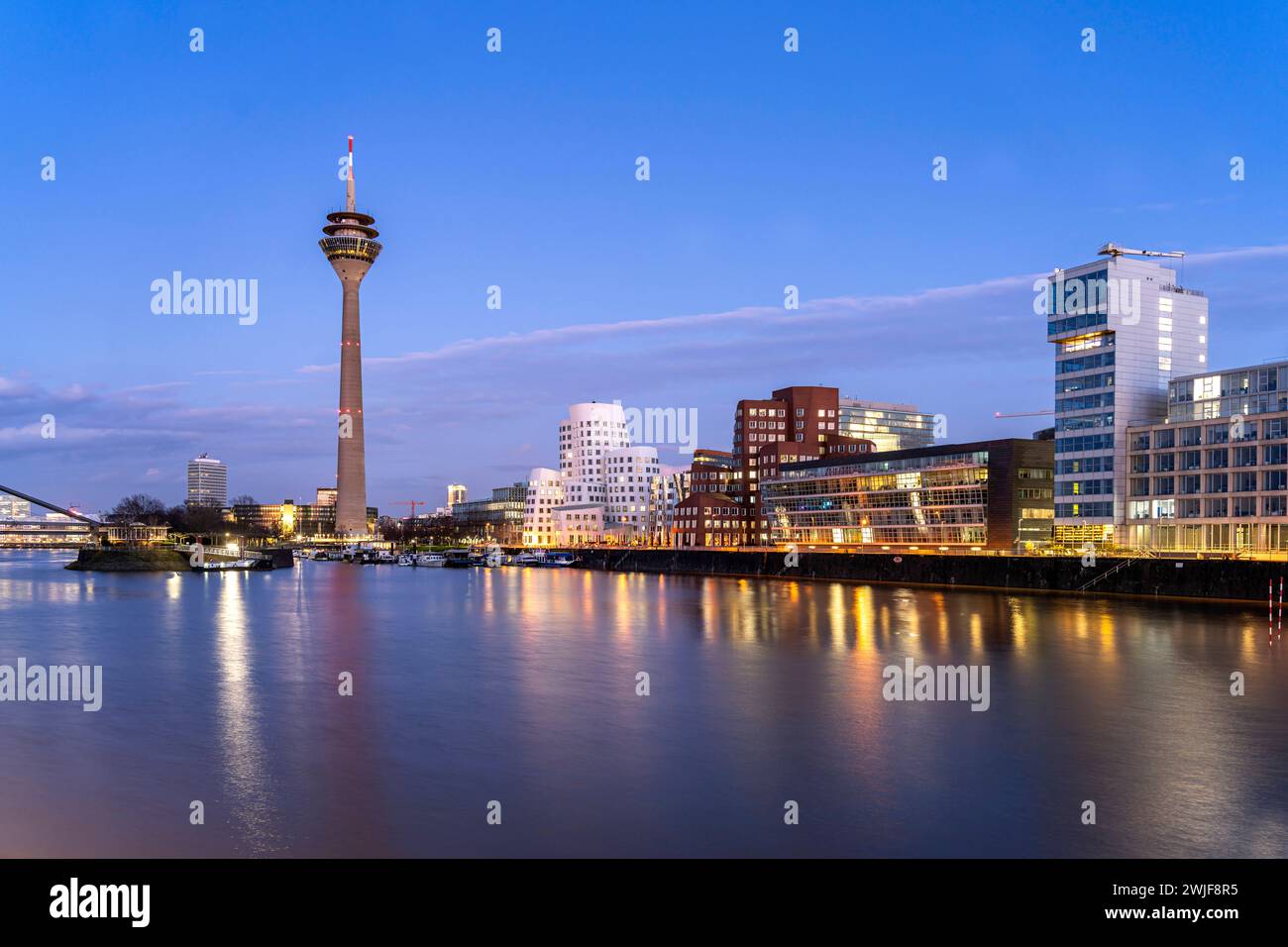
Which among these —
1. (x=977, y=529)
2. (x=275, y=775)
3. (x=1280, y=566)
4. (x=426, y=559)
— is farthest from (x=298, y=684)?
(x=426, y=559)

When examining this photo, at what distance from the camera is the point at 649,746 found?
2606 cm

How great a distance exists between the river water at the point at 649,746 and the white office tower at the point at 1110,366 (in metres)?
41.7

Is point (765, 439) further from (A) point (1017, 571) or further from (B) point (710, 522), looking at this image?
(A) point (1017, 571)

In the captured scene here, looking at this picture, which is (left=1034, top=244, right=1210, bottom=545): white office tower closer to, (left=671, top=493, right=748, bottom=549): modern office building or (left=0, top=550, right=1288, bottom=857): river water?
(left=0, top=550, right=1288, bottom=857): river water

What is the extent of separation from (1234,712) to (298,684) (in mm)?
33309

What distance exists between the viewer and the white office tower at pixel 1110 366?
94375mm

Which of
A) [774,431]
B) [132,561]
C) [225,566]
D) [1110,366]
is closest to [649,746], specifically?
[1110,366]

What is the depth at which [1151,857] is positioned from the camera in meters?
17.0

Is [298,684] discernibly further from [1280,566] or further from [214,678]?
[1280,566]

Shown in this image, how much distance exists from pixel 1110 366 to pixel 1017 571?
23346 mm

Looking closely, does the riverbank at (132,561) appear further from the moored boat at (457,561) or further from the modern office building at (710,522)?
the modern office building at (710,522)
